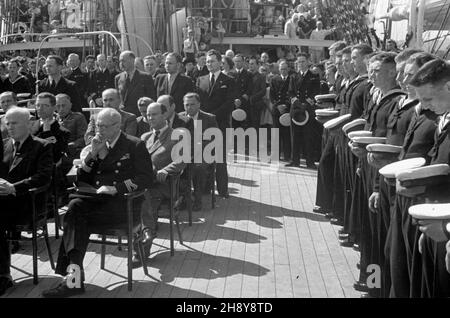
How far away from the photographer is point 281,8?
2595cm

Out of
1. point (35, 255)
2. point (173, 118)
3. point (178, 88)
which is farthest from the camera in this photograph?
point (178, 88)

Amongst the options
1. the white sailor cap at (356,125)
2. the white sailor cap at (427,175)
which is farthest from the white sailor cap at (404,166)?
the white sailor cap at (356,125)

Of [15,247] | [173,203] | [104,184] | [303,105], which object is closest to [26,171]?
[104,184]

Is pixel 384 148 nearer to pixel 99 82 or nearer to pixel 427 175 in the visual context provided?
pixel 427 175

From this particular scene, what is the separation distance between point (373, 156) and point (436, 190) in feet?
3.22

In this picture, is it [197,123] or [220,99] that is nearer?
[197,123]

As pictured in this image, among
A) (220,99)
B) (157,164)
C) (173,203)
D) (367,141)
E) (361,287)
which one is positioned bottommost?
(361,287)

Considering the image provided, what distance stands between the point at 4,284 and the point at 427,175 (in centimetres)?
351

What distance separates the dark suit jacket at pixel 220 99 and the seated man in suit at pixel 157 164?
2873 mm

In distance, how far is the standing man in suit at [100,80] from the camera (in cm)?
1347

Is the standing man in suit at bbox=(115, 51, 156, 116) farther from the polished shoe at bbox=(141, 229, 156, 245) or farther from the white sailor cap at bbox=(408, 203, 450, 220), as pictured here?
the white sailor cap at bbox=(408, 203, 450, 220)

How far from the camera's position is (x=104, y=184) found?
5.42 meters
